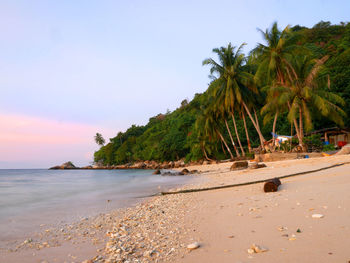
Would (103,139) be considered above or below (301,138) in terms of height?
above

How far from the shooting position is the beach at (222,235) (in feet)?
7.72

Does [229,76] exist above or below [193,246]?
above

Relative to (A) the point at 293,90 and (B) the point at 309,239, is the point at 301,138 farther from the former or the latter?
(B) the point at 309,239

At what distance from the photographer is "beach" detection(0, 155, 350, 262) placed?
92.6 inches

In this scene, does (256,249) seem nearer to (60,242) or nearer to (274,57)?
(60,242)

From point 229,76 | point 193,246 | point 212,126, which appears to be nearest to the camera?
point 193,246

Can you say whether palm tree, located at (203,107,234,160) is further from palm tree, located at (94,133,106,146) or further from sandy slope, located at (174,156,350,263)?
palm tree, located at (94,133,106,146)

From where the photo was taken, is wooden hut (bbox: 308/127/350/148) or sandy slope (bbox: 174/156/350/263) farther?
wooden hut (bbox: 308/127/350/148)

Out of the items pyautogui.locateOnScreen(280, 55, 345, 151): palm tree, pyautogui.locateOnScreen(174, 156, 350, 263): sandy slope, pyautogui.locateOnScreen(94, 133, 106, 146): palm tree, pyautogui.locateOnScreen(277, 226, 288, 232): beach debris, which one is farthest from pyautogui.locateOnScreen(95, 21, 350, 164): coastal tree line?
pyautogui.locateOnScreen(94, 133, 106, 146): palm tree

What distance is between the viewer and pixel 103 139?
83.8 metres

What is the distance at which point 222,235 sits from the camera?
300 centimetres

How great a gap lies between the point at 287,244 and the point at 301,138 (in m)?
19.0

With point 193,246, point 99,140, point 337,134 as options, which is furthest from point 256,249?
point 99,140

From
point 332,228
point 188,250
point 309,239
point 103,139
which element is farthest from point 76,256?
point 103,139
